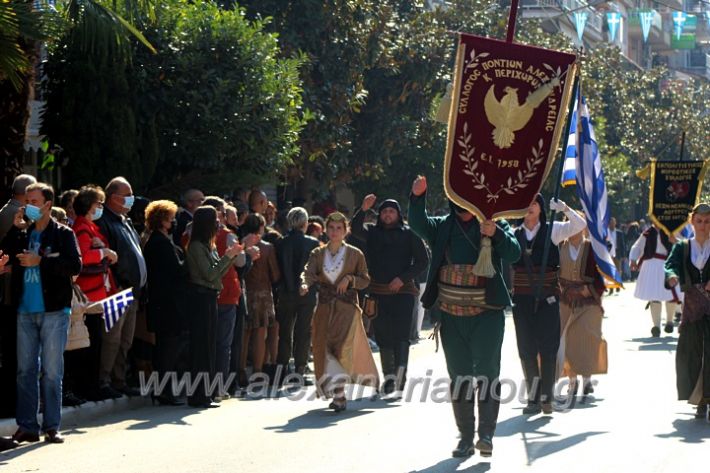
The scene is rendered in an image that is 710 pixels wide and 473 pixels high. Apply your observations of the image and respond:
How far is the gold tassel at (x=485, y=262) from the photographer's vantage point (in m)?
9.74

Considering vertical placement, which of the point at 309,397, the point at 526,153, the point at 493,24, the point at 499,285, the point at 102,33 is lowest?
the point at 309,397

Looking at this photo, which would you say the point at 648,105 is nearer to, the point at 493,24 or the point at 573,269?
the point at 493,24

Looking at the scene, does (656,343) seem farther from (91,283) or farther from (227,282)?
(91,283)

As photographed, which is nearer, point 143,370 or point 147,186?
point 143,370

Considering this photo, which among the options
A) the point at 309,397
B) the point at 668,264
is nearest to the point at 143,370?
the point at 309,397

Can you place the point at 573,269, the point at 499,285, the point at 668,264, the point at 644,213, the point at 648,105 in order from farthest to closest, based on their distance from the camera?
the point at 644,213 → the point at 648,105 → the point at 573,269 → the point at 668,264 → the point at 499,285

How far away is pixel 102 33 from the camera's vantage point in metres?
13.3

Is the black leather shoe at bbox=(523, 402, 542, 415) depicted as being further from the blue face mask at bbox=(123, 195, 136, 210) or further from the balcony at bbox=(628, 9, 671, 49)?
the balcony at bbox=(628, 9, 671, 49)

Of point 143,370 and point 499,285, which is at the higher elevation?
point 499,285

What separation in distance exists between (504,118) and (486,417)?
2.10 meters

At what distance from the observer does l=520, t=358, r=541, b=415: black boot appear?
12.2 metres

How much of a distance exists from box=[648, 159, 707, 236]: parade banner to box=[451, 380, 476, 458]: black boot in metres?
11.7

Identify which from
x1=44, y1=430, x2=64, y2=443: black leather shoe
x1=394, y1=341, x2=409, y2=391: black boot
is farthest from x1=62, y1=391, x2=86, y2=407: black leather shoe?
x1=394, y1=341, x2=409, y2=391: black boot

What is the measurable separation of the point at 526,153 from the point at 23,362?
3.90 metres
